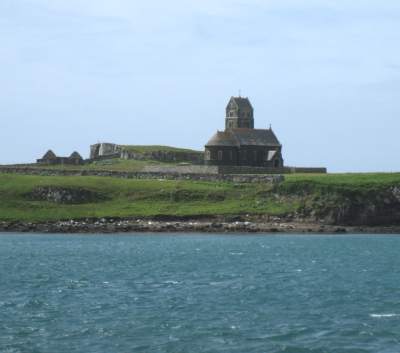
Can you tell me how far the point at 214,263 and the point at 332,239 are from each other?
91.3 feet

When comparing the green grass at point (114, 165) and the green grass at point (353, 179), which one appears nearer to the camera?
the green grass at point (353, 179)

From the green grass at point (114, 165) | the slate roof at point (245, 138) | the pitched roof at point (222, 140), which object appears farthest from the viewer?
the slate roof at point (245, 138)

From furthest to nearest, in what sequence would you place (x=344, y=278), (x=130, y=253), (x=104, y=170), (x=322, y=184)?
(x=104, y=170)
(x=322, y=184)
(x=130, y=253)
(x=344, y=278)

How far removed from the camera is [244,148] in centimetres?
13862

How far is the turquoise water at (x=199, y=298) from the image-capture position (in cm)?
3944

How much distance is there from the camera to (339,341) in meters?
39.0

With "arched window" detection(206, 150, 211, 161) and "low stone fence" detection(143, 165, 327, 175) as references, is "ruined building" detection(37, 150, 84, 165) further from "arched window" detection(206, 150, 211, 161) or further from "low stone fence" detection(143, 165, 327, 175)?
"arched window" detection(206, 150, 211, 161)

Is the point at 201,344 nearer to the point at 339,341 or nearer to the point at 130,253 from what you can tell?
the point at 339,341

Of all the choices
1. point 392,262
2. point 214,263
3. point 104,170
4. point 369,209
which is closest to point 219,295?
point 214,263

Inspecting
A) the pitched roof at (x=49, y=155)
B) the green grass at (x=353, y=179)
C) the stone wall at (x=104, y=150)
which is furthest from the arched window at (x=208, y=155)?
the pitched roof at (x=49, y=155)

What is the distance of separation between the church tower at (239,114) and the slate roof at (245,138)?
12.9m

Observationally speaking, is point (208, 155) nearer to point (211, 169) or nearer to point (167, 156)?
point (211, 169)

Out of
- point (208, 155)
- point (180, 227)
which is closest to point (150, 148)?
point (208, 155)

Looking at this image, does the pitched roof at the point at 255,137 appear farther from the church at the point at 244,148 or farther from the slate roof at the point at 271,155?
the slate roof at the point at 271,155
